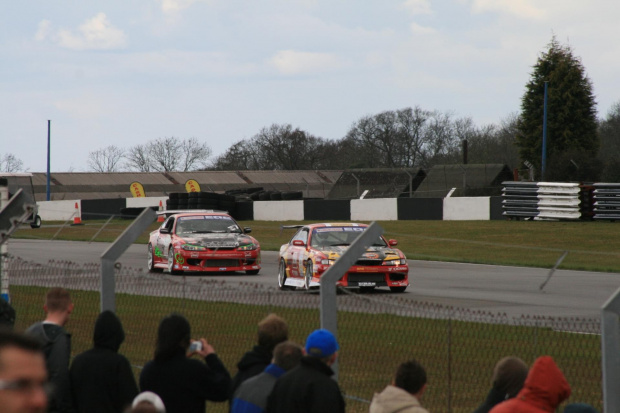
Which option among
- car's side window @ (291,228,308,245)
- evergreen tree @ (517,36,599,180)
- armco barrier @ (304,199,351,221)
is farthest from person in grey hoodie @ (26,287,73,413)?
evergreen tree @ (517,36,599,180)

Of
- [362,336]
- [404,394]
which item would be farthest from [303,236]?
[404,394]

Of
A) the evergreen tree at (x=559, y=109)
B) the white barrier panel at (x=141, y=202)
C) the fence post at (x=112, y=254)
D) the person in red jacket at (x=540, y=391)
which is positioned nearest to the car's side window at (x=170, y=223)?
the fence post at (x=112, y=254)

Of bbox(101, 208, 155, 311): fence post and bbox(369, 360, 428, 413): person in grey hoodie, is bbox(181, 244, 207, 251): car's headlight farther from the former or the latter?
bbox(369, 360, 428, 413): person in grey hoodie

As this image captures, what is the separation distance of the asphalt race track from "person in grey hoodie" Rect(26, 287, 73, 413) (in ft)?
23.4

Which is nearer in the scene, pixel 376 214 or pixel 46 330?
pixel 46 330

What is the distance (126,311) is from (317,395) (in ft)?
14.0

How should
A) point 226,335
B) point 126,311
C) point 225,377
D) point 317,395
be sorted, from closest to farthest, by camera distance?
point 317,395
point 225,377
point 226,335
point 126,311

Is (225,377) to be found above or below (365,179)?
below

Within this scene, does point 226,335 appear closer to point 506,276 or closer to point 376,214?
point 506,276

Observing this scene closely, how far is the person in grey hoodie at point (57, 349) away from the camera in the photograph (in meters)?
5.53

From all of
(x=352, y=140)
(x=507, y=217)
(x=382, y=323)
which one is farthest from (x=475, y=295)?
(x=352, y=140)

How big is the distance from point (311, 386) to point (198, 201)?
35778 mm

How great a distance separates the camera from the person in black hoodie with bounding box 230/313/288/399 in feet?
17.7

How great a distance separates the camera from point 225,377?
5375 millimetres
